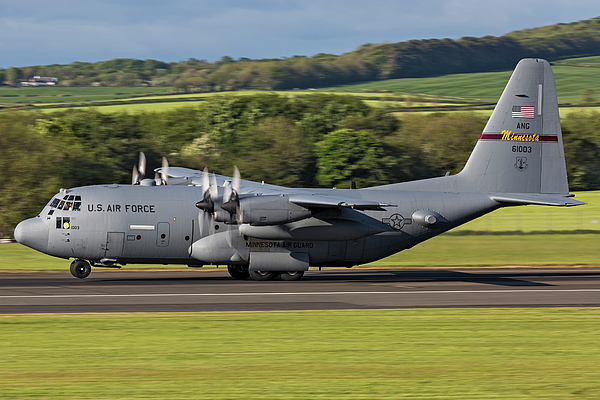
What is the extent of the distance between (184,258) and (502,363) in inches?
595

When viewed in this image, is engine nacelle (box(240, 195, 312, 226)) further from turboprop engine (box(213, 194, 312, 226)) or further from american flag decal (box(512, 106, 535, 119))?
→ american flag decal (box(512, 106, 535, 119))

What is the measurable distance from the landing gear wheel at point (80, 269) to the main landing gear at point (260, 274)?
17.7 ft

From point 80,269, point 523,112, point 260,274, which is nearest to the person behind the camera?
point 80,269

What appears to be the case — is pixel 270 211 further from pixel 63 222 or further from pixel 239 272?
pixel 63 222

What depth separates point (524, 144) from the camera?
92.8ft

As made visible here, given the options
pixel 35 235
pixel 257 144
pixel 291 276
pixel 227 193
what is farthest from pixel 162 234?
pixel 257 144

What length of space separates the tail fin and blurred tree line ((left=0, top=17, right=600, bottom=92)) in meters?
92.1

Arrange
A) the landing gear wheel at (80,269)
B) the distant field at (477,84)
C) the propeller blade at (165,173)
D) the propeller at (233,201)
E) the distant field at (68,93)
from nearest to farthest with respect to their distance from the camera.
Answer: the propeller at (233,201) < the landing gear wheel at (80,269) < the propeller blade at (165,173) < the distant field at (68,93) < the distant field at (477,84)

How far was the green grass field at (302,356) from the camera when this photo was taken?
964 cm

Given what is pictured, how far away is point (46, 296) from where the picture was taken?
20.2m

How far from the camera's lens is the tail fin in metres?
28.1

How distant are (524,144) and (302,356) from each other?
63.5ft

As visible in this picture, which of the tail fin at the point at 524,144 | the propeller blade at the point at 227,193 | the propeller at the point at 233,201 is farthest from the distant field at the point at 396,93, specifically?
the propeller at the point at 233,201

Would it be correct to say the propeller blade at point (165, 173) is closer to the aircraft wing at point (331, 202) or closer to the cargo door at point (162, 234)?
the cargo door at point (162, 234)
